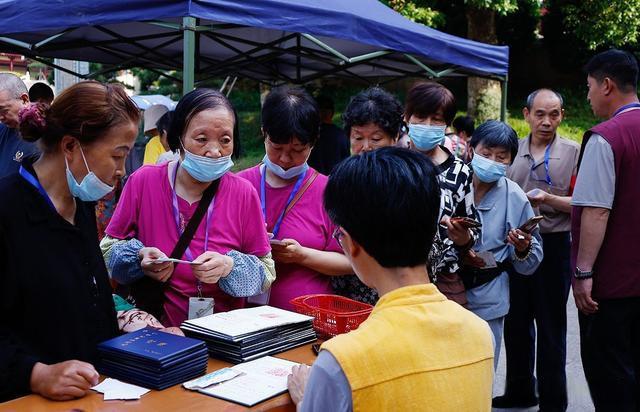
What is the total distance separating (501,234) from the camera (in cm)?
371

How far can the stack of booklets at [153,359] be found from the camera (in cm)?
196

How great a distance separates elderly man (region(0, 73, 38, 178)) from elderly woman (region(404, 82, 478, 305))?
2504 millimetres

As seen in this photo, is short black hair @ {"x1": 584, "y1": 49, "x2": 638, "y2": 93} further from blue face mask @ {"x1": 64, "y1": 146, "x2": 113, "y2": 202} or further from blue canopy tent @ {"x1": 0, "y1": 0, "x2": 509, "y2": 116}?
blue face mask @ {"x1": 64, "y1": 146, "x2": 113, "y2": 202}

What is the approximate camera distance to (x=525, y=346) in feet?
14.9

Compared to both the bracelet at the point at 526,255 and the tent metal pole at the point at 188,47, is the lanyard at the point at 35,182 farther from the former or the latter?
the bracelet at the point at 526,255

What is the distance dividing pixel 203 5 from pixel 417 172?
2759 mm

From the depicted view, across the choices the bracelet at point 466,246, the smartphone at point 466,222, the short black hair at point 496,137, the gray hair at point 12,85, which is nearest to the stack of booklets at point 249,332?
the smartphone at point 466,222

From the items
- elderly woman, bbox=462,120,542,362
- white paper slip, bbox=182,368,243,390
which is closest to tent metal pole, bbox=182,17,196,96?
elderly woman, bbox=462,120,542,362

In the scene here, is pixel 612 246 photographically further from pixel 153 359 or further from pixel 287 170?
pixel 153 359

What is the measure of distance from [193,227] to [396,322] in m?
1.28

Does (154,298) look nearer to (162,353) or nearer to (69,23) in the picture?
(162,353)

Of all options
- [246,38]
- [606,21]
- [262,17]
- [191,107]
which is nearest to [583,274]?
[191,107]

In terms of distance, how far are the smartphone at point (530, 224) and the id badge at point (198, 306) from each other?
1.70m

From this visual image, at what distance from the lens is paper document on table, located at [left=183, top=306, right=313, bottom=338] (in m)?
2.24
